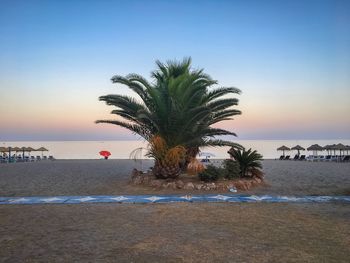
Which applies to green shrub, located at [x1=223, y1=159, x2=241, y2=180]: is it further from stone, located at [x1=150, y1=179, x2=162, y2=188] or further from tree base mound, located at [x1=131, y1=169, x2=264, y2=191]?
stone, located at [x1=150, y1=179, x2=162, y2=188]

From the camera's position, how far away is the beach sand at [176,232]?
4543mm

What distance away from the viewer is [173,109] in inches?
470

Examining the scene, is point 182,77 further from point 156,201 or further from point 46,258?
point 46,258

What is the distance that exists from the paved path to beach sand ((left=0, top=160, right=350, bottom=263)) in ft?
1.82

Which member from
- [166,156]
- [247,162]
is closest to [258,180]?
[247,162]

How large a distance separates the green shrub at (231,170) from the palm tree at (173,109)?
0.92 m

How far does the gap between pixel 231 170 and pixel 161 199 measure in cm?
417

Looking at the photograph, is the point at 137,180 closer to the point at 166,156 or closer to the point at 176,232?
the point at 166,156

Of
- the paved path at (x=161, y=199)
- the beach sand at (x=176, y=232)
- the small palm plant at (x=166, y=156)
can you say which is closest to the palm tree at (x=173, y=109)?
the small palm plant at (x=166, y=156)

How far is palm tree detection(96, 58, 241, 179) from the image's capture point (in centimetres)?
1209

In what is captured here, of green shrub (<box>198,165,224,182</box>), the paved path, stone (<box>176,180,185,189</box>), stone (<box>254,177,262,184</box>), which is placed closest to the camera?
the paved path

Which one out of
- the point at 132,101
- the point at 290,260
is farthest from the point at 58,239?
the point at 132,101

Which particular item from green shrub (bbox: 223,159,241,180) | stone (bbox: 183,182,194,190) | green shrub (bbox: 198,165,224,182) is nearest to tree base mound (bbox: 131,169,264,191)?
stone (bbox: 183,182,194,190)

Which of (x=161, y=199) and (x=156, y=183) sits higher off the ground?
(x=156, y=183)
